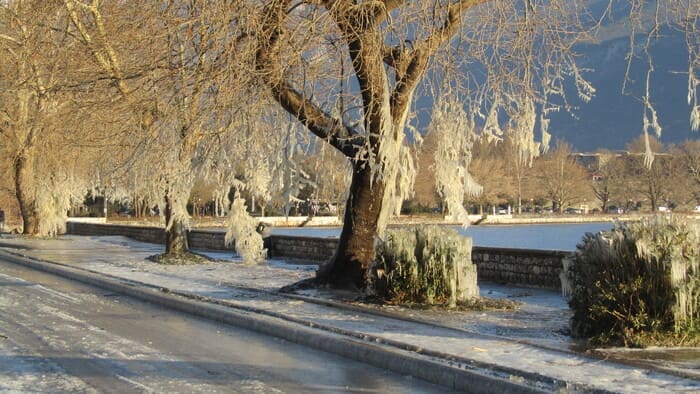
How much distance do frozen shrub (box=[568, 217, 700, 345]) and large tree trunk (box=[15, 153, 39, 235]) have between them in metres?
35.9

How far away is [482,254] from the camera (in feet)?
67.3

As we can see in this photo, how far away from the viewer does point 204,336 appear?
470 inches

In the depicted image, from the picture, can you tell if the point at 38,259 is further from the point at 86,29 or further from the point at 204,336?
the point at 204,336

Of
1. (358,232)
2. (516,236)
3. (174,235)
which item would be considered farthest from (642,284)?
(516,236)

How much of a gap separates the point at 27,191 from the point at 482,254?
1166 inches

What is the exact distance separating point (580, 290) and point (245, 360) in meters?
4.19

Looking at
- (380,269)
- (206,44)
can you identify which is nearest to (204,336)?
(380,269)

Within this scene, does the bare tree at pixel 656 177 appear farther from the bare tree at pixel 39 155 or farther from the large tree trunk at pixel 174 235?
the large tree trunk at pixel 174 235

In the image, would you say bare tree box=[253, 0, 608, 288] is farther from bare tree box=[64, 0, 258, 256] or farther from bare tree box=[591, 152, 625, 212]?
bare tree box=[591, 152, 625, 212]

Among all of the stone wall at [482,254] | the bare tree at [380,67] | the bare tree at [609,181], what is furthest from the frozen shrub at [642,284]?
the bare tree at [609,181]

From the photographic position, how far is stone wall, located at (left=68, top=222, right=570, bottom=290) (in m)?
18.3

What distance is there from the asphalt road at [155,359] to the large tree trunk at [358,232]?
10.3 feet

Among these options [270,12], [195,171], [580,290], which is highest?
[270,12]

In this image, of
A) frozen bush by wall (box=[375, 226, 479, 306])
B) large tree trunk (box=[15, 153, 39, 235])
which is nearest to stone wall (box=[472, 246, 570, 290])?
frozen bush by wall (box=[375, 226, 479, 306])
